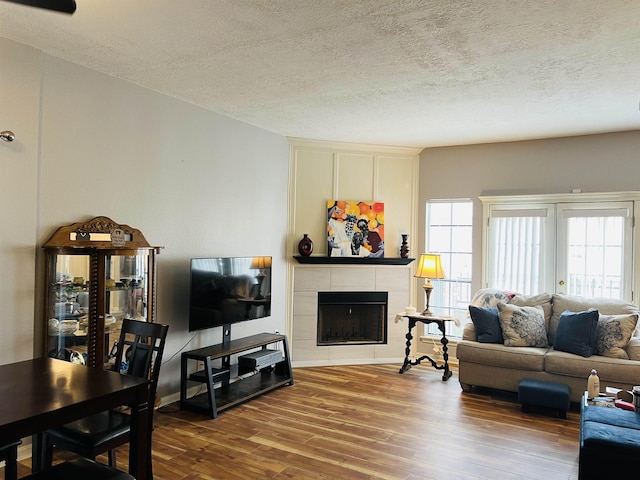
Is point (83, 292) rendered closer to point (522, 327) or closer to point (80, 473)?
point (80, 473)

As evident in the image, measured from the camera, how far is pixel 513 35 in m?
2.92

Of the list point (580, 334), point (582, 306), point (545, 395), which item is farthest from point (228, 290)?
point (582, 306)

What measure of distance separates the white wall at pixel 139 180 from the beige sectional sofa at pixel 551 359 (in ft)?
7.59

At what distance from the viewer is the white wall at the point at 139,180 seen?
10.5 ft

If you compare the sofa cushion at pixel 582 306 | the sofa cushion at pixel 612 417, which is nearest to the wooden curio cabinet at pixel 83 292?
the sofa cushion at pixel 612 417

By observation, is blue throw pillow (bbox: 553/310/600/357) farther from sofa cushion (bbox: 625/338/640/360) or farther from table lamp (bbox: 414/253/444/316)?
table lamp (bbox: 414/253/444/316)

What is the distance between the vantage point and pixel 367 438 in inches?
145

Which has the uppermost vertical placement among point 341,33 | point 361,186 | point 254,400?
point 341,33

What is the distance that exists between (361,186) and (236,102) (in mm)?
2283

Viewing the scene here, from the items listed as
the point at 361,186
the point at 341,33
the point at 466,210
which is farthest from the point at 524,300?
the point at 341,33

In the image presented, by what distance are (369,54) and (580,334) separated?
10.8 feet

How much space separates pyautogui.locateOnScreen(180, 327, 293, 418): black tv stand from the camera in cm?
414

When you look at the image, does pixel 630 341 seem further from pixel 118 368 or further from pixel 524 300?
pixel 118 368

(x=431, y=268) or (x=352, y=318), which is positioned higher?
(x=431, y=268)
